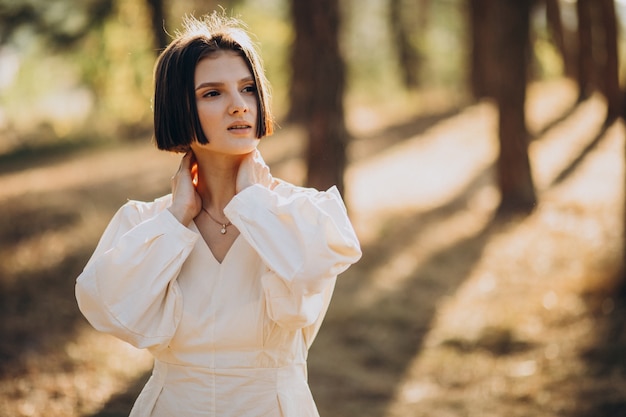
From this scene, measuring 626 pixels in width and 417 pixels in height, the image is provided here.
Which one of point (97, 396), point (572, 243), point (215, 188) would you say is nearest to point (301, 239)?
point (215, 188)

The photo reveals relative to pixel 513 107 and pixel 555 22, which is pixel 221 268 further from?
pixel 555 22

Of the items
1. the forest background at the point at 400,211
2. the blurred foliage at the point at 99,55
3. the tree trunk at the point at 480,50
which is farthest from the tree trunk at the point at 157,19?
the tree trunk at the point at 480,50

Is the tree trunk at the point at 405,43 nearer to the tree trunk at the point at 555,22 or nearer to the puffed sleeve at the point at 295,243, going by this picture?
the tree trunk at the point at 555,22

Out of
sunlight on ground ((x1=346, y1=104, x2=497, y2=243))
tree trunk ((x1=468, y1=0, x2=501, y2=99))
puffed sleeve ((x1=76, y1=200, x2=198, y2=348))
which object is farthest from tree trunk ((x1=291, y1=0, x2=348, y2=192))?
tree trunk ((x1=468, y1=0, x2=501, y2=99))

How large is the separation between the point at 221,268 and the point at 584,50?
16581mm

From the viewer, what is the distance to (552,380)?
623cm

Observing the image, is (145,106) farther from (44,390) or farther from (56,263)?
(44,390)

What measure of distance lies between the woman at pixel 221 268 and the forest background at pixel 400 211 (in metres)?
3.63

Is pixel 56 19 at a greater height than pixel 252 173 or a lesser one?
greater

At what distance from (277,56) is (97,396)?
57.7ft

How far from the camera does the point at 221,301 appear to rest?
2201 mm

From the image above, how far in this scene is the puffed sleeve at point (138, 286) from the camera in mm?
2178

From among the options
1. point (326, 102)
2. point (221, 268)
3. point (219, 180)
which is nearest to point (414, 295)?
point (326, 102)

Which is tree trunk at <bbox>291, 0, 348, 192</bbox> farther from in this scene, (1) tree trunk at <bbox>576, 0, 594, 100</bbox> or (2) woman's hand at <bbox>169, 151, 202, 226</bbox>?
(1) tree trunk at <bbox>576, 0, 594, 100</bbox>
